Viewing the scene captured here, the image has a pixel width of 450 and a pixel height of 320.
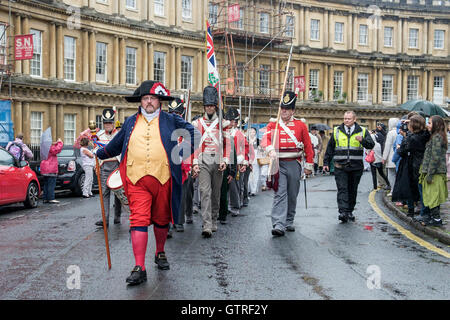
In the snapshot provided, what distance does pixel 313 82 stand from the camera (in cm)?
4841

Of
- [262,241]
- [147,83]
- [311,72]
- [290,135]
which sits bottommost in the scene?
[262,241]

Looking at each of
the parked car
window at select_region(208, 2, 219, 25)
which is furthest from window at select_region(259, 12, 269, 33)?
the parked car

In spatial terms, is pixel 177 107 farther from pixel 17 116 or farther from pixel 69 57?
pixel 69 57

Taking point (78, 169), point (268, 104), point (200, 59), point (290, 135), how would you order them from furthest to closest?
point (268, 104) → point (200, 59) → point (78, 169) → point (290, 135)

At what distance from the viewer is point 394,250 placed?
769 cm

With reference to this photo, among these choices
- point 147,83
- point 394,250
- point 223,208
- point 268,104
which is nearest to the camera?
point 147,83

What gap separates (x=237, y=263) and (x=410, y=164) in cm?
499

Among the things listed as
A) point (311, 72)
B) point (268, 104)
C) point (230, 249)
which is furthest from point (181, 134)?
point (311, 72)

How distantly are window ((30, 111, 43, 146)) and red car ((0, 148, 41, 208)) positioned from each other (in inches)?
658

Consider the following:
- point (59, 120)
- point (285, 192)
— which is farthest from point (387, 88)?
point (285, 192)

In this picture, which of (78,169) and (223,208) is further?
(78,169)

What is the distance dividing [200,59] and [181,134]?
3438 cm

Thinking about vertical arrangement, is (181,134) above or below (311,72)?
below
